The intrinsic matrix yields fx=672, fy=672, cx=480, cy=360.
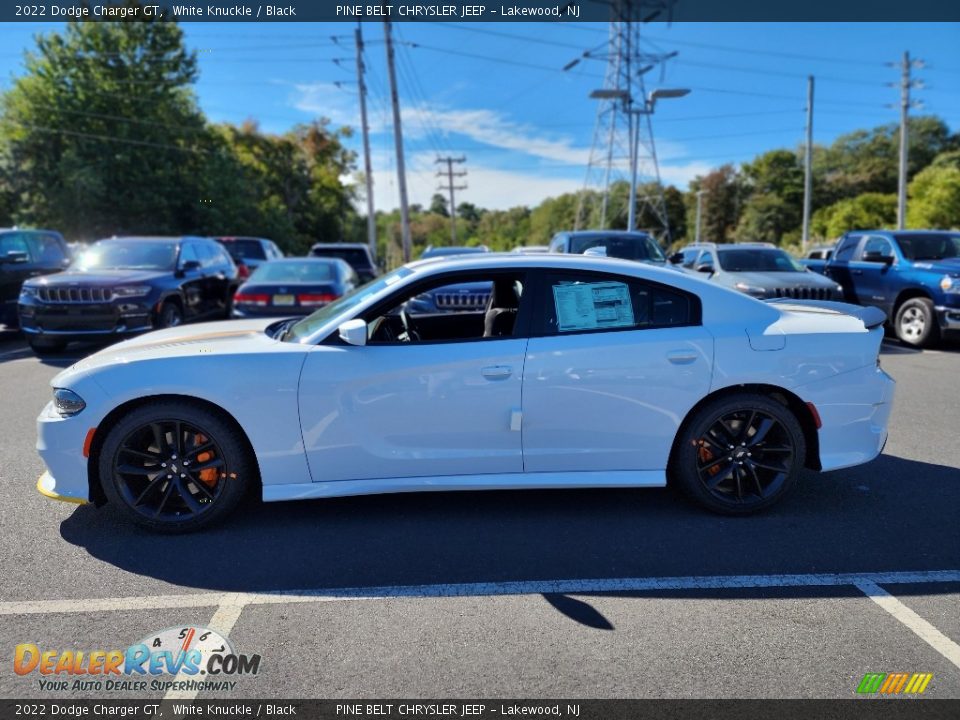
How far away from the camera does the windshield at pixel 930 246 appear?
11.1m

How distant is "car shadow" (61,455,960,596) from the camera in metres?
3.30

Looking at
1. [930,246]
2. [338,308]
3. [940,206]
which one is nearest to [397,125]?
[930,246]

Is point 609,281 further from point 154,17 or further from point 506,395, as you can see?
point 154,17

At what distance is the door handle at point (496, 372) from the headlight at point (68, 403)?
214 centimetres

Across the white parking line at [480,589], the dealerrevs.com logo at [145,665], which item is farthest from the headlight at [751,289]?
the dealerrevs.com logo at [145,665]

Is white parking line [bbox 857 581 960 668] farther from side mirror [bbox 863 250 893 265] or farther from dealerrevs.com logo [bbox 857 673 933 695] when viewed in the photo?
side mirror [bbox 863 250 893 265]

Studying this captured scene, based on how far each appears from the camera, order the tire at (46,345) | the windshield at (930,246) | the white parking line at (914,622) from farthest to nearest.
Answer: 1. the windshield at (930,246)
2. the tire at (46,345)
3. the white parking line at (914,622)

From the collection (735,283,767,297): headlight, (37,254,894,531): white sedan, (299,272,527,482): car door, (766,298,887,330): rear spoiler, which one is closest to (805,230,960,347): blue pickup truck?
(735,283,767,297): headlight

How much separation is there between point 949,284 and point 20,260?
14877mm

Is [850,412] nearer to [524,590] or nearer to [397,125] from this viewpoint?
[524,590]

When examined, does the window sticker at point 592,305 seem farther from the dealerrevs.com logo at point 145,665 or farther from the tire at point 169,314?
the tire at point 169,314

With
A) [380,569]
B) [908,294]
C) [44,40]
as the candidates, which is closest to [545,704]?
[380,569]

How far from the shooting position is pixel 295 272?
35.3 feet

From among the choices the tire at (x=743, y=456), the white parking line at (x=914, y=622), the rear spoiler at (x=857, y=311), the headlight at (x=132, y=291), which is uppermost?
the headlight at (x=132, y=291)
